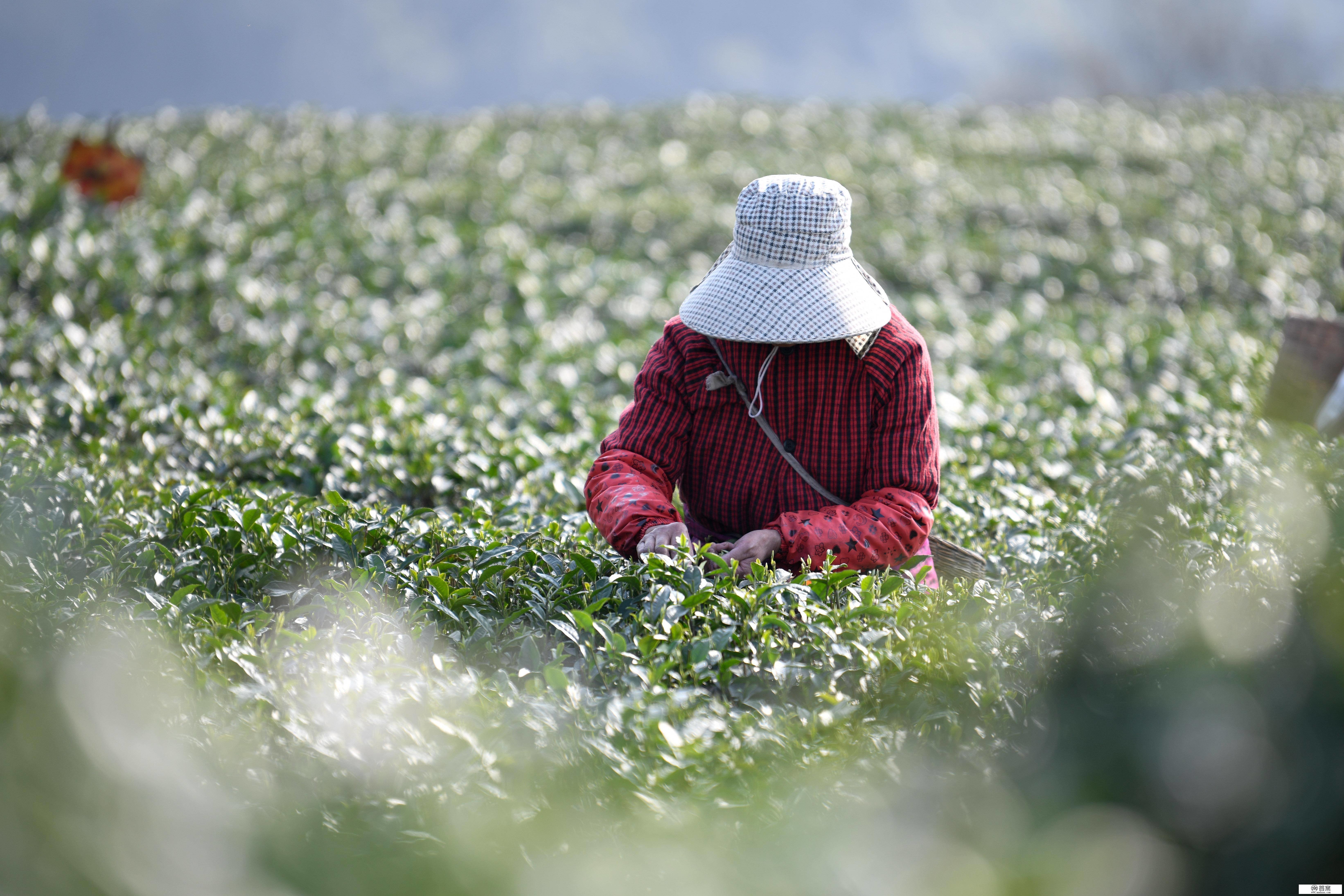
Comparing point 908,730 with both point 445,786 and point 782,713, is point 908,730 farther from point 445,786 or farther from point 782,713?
point 445,786

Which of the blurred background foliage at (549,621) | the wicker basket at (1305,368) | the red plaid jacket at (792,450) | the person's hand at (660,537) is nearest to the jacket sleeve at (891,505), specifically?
the red plaid jacket at (792,450)

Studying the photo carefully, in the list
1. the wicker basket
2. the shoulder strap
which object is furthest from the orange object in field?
the wicker basket

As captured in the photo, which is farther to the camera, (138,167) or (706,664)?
(138,167)

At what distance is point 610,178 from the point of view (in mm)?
9984

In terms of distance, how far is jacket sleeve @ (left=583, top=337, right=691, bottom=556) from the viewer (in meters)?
2.31

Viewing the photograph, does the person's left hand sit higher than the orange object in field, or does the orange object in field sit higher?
the orange object in field

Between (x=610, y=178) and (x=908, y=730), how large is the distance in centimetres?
881

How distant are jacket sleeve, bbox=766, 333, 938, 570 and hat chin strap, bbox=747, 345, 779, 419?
253 millimetres

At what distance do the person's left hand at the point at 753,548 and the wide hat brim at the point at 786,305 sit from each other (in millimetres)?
440

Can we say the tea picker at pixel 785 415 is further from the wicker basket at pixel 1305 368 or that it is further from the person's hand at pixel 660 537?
the wicker basket at pixel 1305 368

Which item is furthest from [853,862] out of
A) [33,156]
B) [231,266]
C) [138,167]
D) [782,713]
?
[33,156]

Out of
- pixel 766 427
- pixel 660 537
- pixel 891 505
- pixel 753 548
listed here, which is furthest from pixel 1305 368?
pixel 660 537

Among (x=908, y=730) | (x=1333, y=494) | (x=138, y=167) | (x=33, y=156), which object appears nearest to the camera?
(x=908, y=730)

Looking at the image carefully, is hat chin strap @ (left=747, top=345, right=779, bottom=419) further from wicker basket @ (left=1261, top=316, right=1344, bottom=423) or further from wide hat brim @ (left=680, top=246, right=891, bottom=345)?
wicker basket @ (left=1261, top=316, right=1344, bottom=423)
